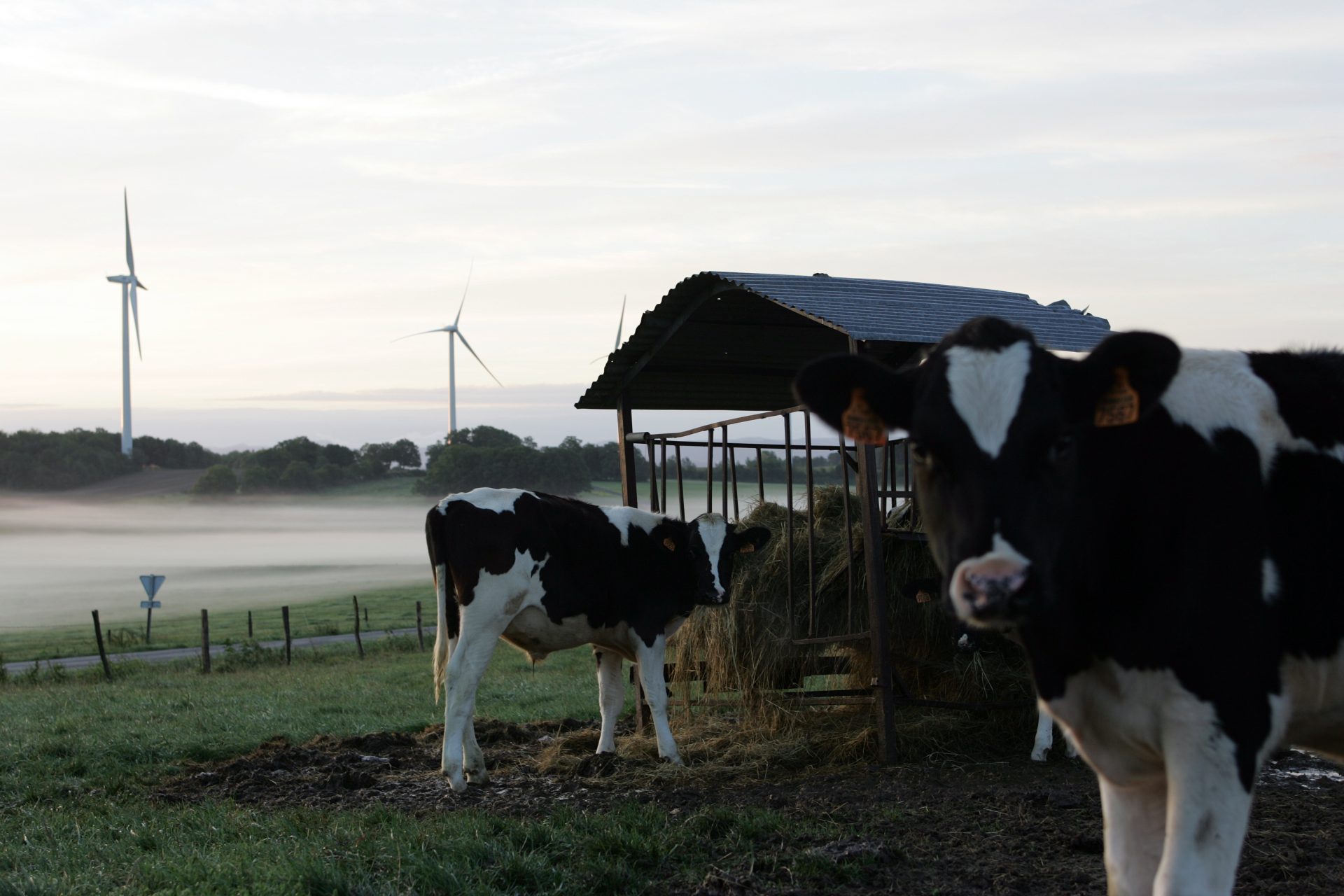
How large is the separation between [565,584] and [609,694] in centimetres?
131

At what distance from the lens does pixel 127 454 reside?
72688mm

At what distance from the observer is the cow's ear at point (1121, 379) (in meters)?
3.60

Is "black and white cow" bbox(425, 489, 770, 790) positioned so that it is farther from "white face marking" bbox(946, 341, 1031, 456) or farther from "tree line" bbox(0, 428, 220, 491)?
"tree line" bbox(0, 428, 220, 491)

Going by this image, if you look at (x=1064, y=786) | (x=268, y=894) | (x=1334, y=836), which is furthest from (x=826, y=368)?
(x=1064, y=786)

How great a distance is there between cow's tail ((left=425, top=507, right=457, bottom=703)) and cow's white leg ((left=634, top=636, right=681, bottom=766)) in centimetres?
176

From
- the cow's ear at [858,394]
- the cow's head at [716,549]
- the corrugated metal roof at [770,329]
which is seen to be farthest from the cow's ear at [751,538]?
the cow's ear at [858,394]

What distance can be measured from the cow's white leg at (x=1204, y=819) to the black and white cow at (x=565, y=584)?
632cm

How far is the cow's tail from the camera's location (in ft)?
31.9

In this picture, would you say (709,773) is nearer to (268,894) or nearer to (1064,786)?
(1064,786)

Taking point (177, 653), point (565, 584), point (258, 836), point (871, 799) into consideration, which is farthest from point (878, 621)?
point (177, 653)

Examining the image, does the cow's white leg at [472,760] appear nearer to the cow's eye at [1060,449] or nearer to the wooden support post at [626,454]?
the wooden support post at [626,454]

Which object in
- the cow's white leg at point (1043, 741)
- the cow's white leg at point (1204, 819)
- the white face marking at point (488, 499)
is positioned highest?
the white face marking at point (488, 499)

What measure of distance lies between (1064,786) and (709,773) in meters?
2.61

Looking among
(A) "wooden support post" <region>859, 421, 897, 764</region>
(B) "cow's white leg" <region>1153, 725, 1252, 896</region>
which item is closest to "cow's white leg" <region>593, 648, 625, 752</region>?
(A) "wooden support post" <region>859, 421, 897, 764</region>
